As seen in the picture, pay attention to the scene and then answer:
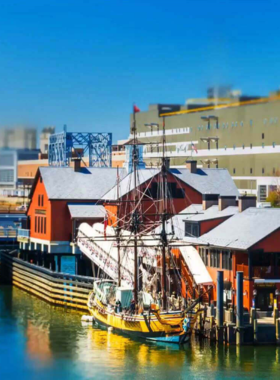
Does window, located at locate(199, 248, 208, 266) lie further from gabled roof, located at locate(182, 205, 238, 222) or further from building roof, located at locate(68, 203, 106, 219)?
building roof, located at locate(68, 203, 106, 219)

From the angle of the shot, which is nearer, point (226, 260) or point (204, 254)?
point (226, 260)

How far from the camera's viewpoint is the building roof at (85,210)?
263 feet

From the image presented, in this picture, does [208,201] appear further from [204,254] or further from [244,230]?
[244,230]

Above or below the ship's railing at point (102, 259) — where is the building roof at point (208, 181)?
above

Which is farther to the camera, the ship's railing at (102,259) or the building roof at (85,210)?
the building roof at (85,210)

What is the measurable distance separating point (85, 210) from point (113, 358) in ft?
108

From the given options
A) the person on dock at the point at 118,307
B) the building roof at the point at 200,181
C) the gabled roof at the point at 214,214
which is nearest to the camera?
the person on dock at the point at 118,307

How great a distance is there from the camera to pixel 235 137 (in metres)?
129

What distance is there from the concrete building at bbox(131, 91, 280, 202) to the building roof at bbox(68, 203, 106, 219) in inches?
1094

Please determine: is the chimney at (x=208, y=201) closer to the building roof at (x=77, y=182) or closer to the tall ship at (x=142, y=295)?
the tall ship at (x=142, y=295)

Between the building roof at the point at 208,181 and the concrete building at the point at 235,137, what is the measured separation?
72.3ft

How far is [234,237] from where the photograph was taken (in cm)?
5812

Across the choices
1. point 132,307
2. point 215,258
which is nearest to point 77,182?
point 215,258

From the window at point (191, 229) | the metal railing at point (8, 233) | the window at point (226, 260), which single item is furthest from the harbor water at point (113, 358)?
the metal railing at point (8, 233)
